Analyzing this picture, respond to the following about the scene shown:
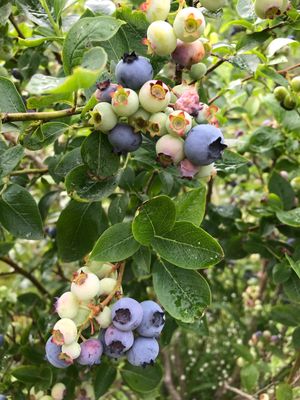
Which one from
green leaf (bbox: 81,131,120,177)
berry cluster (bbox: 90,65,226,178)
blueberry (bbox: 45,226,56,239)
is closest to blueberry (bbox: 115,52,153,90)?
berry cluster (bbox: 90,65,226,178)

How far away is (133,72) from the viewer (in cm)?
71

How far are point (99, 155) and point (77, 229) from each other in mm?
300

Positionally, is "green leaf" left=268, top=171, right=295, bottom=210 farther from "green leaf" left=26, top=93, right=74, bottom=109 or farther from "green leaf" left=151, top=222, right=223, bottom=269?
"green leaf" left=26, top=93, right=74, bottom=109

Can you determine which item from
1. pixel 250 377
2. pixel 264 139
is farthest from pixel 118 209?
pixel 250 377

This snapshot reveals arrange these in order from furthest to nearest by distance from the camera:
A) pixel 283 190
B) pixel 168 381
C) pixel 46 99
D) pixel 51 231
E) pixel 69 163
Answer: pixel 168 381 → pixel 51 231 → pixel 283 190 → pixel 69 163 → pixel 46 99

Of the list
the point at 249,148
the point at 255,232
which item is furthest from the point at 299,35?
the point at 255,232

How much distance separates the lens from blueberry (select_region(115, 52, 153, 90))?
72cm

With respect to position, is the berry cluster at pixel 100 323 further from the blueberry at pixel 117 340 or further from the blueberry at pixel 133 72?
the blueberry at pixel 133 72

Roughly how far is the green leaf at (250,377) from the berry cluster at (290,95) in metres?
0.81

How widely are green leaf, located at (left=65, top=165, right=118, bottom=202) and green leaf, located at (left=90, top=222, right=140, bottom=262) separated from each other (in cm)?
7

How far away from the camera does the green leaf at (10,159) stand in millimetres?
858

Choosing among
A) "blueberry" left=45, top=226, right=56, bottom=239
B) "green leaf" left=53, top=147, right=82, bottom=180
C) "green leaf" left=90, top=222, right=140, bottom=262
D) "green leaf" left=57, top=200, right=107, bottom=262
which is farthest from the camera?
"blueberry" left=45, top=226, right=56, bottom=239

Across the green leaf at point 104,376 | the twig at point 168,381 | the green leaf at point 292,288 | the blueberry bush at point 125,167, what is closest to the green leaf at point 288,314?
the blueberry bush at point 125,167

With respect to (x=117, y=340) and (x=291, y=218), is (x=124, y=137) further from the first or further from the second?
(x=291, y=218)
